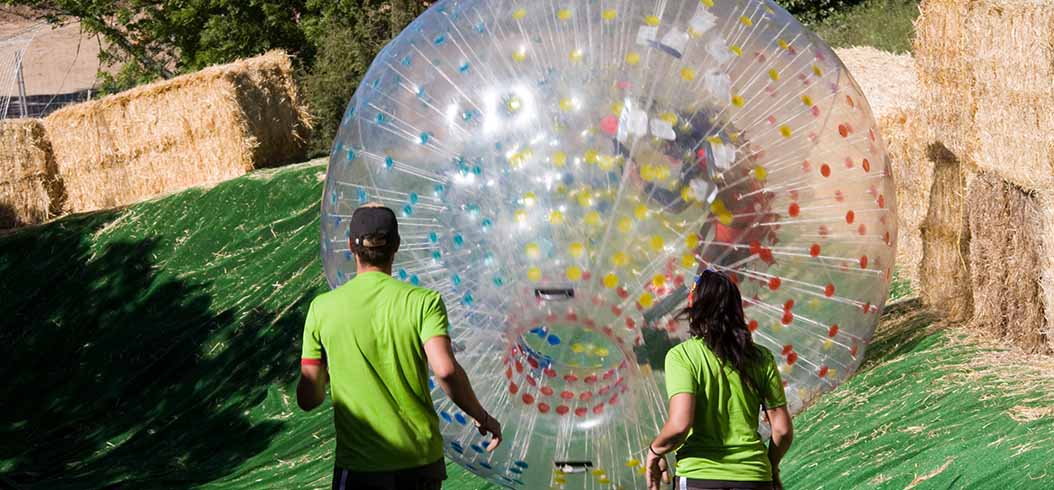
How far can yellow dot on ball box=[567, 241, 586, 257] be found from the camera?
4.23 meters

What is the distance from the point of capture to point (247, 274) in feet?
40.8

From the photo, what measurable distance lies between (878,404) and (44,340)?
338 inches

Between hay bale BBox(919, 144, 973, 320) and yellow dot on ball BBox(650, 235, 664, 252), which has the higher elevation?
yellow dot on ball BBox(650, 235, 664, 252)

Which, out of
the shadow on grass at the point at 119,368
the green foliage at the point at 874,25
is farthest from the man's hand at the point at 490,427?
the green foliage at the point at 874,25

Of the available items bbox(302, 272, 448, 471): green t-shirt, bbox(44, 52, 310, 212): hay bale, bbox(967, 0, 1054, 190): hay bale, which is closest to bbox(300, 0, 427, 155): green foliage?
bbox(44, 52, 310, 212): hay bale

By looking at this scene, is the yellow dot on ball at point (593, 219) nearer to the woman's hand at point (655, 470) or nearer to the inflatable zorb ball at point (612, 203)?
the inflatable zorb ball at point (612, 203)

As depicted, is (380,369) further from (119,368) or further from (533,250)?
(119,368)

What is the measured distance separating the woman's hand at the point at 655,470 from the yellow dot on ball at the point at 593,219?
0.73m

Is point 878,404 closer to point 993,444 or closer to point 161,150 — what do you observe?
point 993,444

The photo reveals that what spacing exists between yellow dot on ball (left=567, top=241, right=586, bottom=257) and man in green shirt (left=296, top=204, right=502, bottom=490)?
57 cm

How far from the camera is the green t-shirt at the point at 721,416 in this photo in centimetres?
374

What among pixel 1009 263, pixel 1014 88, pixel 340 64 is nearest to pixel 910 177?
pixel 1014 88

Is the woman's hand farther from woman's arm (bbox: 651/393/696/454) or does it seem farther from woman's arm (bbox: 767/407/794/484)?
woman's arm (bbox: 767/407/794/484)

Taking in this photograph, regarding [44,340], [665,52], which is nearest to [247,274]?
[44,340]
